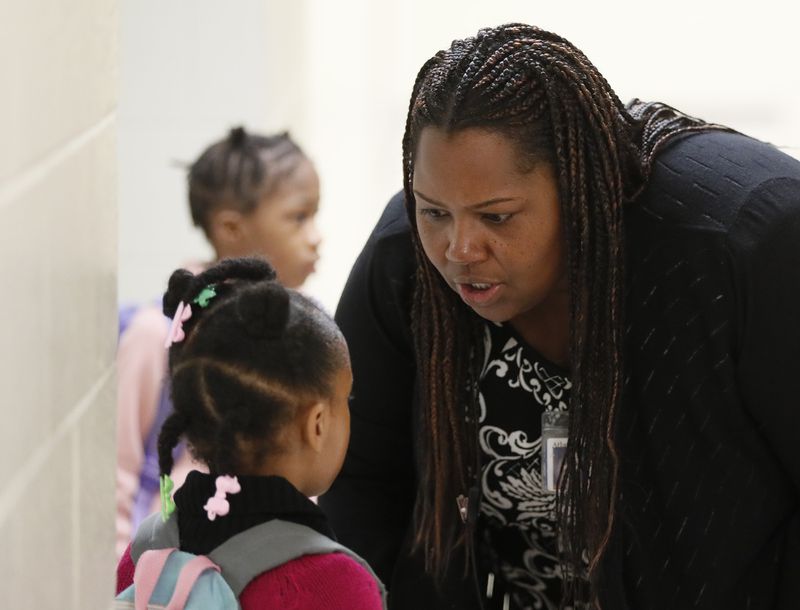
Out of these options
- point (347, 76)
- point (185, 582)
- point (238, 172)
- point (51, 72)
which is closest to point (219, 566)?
point (185, 582)

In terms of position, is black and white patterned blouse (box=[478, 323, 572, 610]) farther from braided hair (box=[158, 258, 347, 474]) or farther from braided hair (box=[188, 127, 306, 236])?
braided hair (box=[188, 127, 306, 236])

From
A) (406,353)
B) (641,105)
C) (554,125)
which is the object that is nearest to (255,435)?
(406,353)

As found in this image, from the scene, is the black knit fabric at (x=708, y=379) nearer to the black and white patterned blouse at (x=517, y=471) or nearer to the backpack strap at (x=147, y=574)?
the black and white patterned blouse at (x=517, y=471)

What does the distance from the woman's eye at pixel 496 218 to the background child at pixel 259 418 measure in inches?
10.7

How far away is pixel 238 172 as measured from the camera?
10.1ft

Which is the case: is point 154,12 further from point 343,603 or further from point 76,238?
point 76,238

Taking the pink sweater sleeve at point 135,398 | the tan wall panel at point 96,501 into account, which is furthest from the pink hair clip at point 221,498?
the pink sweater sleeve at point 135,398

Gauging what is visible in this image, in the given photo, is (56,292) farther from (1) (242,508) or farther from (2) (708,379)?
(2) (708,379)

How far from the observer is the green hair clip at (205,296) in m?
Answer: 1.59

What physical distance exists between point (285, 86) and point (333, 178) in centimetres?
34

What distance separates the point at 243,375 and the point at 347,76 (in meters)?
2.76

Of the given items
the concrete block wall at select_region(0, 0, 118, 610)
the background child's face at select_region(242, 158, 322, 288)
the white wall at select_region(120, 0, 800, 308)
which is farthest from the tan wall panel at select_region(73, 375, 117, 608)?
the white wall at select_region(120, 0, 800, 308)

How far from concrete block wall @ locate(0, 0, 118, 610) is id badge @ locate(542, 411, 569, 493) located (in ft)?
2.54

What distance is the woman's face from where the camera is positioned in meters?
1.41
